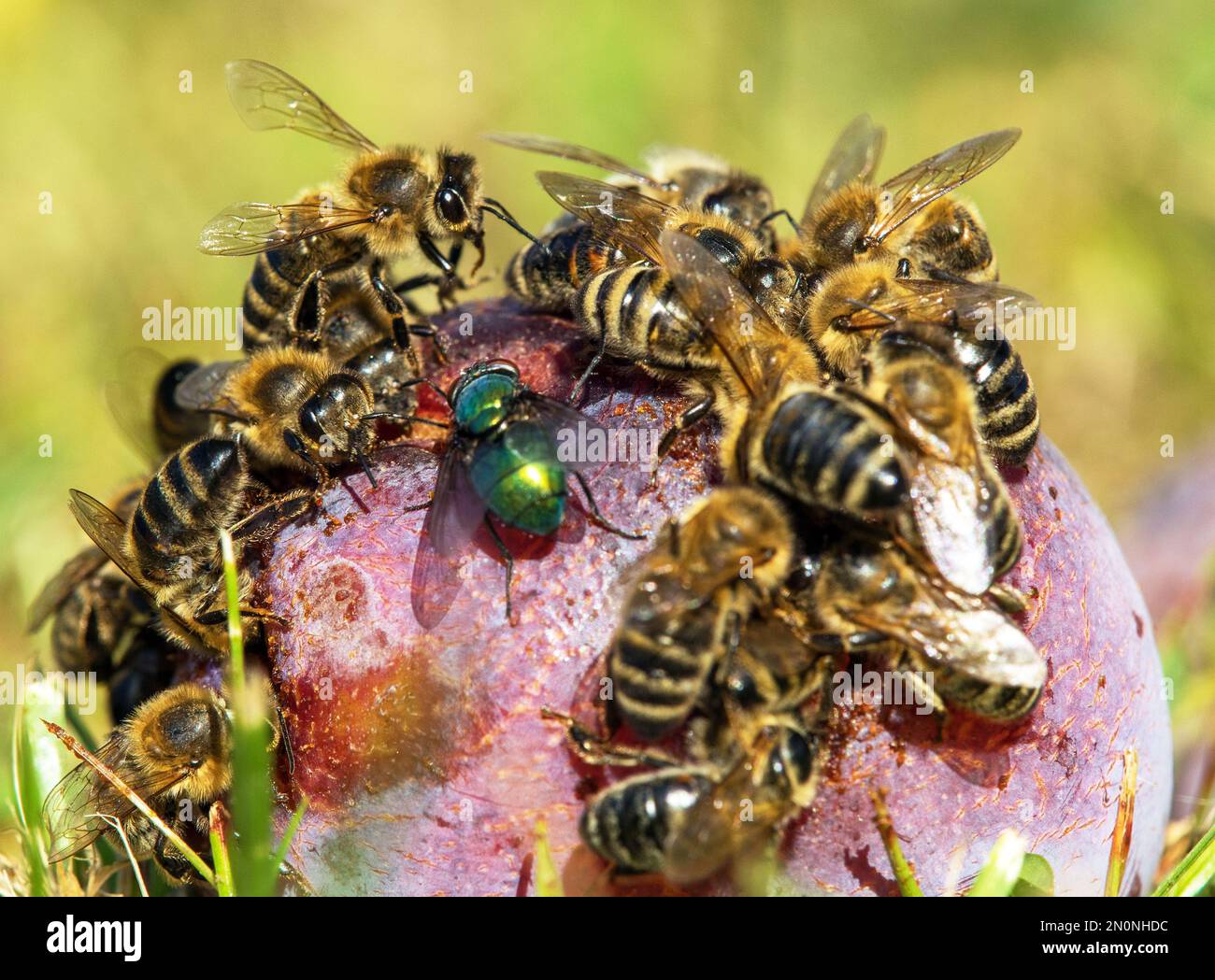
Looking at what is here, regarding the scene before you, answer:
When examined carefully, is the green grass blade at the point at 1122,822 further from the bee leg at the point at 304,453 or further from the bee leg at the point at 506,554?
the bee leg at the point at 304,453

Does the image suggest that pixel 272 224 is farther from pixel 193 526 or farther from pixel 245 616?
pixel 245 616

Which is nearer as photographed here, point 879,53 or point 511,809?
point 511,809

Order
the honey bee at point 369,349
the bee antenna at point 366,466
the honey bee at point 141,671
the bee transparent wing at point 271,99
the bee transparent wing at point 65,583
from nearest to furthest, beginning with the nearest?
1. the bee antenna at point 366,466
2. the honey bee at point 369,349
3. the honey bee at point 141,671
4. the bee transparent wing at point 65,583
5. the bee transparent wing at point 271,99

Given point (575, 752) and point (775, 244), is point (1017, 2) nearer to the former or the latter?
point (775, 244)

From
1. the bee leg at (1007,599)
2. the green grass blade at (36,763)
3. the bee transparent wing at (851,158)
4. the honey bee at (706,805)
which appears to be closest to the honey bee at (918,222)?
the bee transparent wing at (851,158)

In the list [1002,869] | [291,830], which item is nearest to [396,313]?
[291,830]

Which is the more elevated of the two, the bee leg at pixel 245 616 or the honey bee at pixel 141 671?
the bee leg at pixel 245 616

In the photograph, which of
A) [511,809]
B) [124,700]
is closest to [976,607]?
[511,809]
